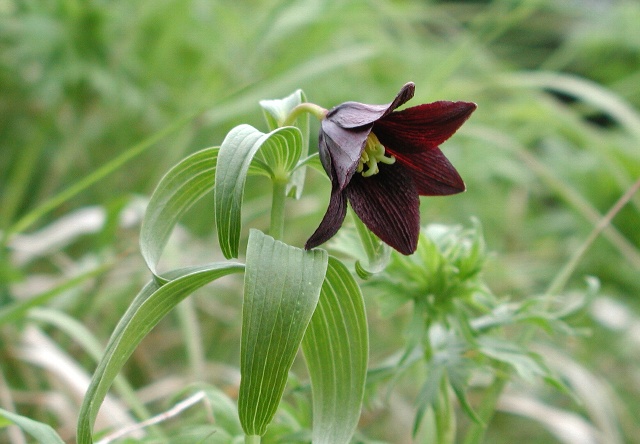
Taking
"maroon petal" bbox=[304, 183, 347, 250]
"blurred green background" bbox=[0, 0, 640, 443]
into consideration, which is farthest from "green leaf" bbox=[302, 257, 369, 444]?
"blurred green background" bbox=[0, 0, 640, 443]

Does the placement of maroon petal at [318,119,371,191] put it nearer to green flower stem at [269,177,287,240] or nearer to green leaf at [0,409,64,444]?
green flower stem at [269,177,287,240]

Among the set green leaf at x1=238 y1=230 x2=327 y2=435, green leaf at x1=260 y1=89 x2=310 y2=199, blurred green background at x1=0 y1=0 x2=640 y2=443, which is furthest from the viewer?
blurred green background at x1=0 y1=0 x2=640 y2=443

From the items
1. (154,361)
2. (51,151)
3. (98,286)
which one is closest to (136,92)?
(51,151)

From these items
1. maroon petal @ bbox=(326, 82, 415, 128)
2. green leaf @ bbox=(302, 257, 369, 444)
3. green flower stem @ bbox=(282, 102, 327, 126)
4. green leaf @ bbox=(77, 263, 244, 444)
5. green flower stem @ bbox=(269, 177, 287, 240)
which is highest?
green flower stem @ bbox=(282, 102, 327, 126)

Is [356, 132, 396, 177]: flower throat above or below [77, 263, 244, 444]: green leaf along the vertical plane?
above

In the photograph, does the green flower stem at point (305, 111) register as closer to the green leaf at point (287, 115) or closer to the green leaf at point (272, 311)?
the green leaf at point (287, 115)

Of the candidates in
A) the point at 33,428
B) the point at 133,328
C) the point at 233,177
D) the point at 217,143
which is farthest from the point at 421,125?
the point at 217,143

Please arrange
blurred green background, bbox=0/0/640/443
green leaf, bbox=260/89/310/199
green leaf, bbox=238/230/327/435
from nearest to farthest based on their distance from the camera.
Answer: green leaf, bbox=238/230/327/435 < green leaf, bbox=260/89/310/199 < blurred green background, bbox=0/0/640/443

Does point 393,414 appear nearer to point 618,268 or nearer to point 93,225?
point 93,225
